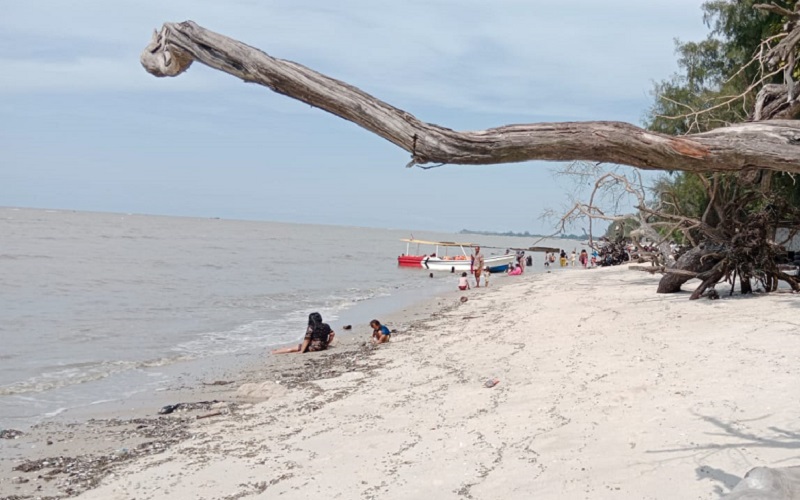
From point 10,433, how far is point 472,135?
24.7 ft

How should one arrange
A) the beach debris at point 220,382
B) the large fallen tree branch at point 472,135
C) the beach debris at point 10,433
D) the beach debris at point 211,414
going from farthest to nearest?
the beach debris at point 220,382 → the beach debris at point 211,414 → the beach debris at point 10,433 → the large fallen tree branch at point 472,135

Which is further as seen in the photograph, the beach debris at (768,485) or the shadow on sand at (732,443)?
the shadow on sand at (732,443)

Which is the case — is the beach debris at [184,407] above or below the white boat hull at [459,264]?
below

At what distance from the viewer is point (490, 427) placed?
6371 millimetres

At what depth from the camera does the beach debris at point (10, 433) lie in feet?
25.9

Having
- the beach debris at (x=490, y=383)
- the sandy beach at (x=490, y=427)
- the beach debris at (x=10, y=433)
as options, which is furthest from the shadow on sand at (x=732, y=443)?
the beach debris at (x=10, y=433)

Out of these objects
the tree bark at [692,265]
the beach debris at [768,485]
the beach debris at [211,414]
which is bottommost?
the beach debris at [211,414]

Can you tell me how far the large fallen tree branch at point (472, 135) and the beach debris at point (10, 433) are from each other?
679cm

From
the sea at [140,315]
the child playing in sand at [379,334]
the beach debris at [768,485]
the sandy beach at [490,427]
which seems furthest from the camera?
the child playing in sand at [379,334]

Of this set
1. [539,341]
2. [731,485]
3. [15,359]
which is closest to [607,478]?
[731,485]

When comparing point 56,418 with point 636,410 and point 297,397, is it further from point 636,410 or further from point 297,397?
point 636,410

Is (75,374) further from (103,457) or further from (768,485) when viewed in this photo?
(768,485)

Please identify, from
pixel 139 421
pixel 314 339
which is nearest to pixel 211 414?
pixel 139 421

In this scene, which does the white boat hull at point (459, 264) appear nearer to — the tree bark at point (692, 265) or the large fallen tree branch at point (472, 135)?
the tree bark at point (692, 265)
